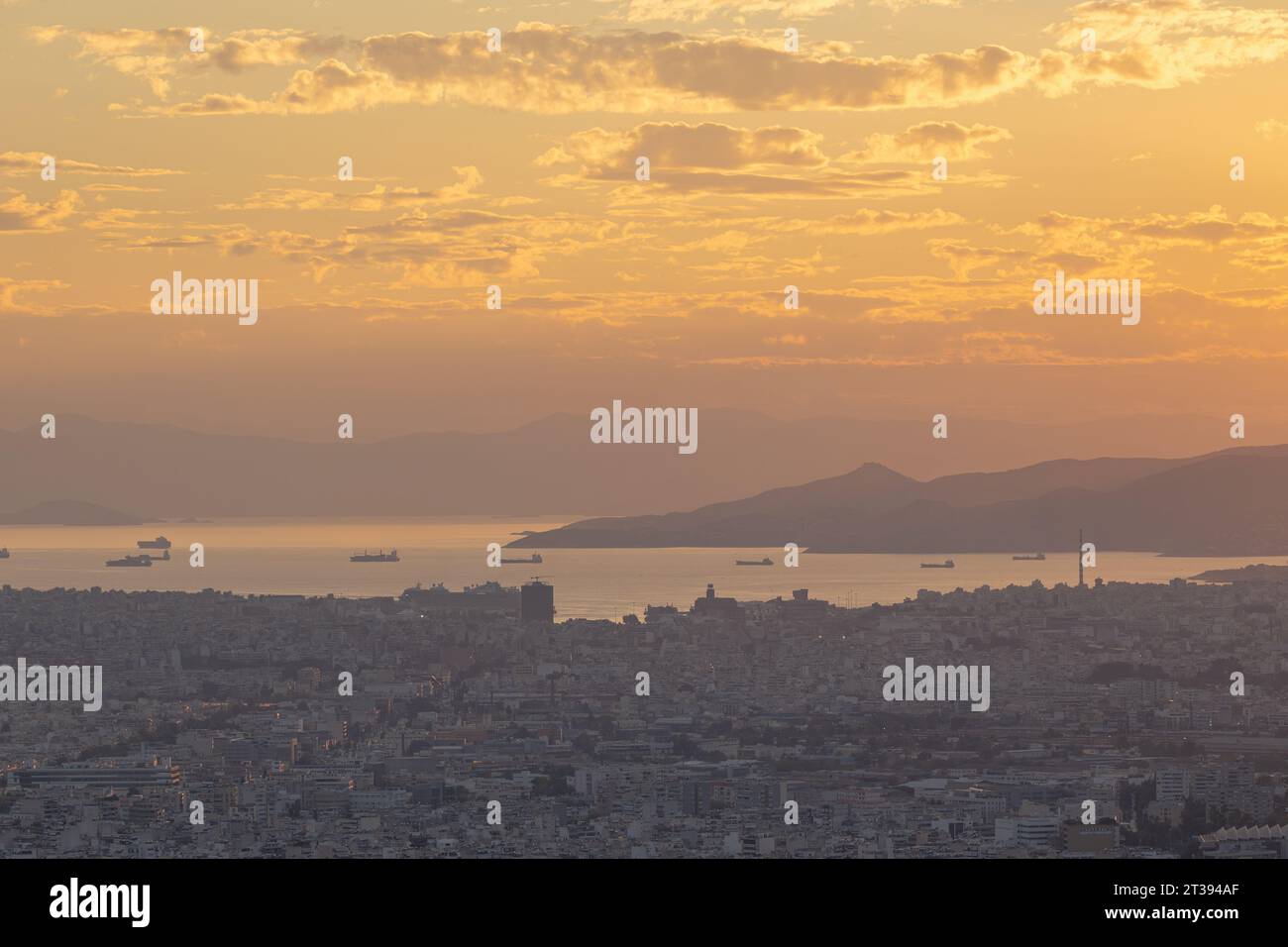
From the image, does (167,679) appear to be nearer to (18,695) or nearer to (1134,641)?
(18,695)

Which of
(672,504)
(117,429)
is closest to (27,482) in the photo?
(117,429)

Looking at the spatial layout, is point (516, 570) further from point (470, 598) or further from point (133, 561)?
point (470, 598)

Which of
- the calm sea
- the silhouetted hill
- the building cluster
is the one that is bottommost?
the building cluster

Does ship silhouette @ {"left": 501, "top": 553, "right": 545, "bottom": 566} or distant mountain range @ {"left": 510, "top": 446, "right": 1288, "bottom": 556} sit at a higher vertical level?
distant mountain range @ {"left": 510, "top": 446, "right": 1288, "bottom": 556}

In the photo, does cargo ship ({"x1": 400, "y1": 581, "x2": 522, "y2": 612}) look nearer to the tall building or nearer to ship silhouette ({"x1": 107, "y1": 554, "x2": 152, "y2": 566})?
the tall building

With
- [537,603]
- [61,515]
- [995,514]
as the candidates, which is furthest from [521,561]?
[537,603]

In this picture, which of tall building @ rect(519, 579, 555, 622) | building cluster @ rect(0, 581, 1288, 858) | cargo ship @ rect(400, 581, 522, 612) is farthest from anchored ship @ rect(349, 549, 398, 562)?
building cluster @ rect(0, 581, 1288, 858)
